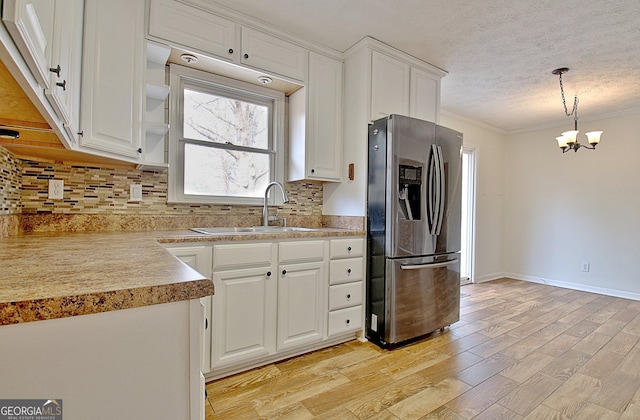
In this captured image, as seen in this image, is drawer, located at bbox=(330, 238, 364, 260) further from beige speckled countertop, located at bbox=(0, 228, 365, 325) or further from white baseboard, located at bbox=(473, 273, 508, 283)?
white baseboard, located at bbox=(473, 273, 508, 283)

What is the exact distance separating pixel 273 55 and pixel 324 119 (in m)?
0.62

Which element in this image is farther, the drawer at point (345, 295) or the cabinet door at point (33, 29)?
the drawer at point (345, 295)

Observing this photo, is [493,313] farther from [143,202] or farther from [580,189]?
[143,202]

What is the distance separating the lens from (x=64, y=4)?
43.4 inches

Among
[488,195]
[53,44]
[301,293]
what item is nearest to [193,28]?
[53,44]

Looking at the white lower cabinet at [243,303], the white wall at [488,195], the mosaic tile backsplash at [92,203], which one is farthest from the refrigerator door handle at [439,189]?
the white wall at [488,195]

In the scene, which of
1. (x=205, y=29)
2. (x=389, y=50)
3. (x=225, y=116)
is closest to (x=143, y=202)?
(x=225, y=116)

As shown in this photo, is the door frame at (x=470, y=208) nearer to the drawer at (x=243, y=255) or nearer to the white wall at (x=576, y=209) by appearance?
the white wall at (x=576, y=209)

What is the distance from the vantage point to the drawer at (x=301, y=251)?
2.05 m

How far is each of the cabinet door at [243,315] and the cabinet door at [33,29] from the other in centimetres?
126

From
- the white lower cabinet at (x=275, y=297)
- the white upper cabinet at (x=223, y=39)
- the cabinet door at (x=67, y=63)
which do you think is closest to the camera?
the cabinet door at (x=67, y=63)

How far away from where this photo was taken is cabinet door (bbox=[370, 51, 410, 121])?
2.54m

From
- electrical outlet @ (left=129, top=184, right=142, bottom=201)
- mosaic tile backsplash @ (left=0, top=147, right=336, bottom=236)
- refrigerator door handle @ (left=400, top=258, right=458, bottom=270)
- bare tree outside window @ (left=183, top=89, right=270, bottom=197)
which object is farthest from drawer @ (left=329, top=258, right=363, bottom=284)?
electrical outlet @ (left=129, top=184, right=142, bottom=201)

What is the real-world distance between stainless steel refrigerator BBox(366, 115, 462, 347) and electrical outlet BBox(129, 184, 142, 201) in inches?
64.7
